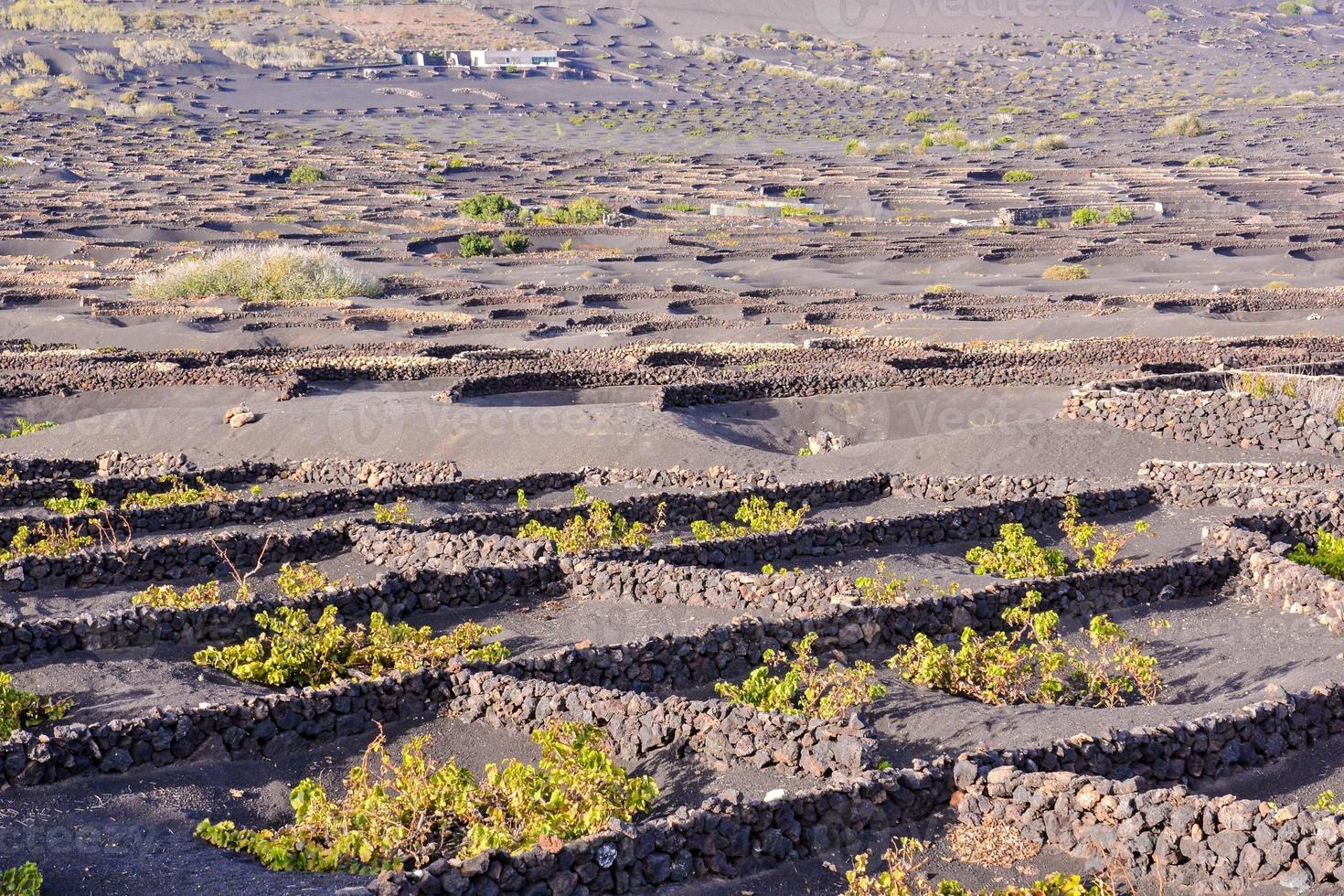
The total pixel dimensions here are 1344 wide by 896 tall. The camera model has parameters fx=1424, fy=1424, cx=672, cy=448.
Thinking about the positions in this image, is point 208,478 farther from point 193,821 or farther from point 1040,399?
point 1040,399

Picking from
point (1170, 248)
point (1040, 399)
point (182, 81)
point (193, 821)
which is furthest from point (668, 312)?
point (182, 81)

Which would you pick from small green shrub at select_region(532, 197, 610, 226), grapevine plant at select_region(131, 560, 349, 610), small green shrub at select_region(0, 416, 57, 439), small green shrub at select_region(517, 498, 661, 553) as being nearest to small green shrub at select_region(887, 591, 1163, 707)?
small green shrub at select_region(517, 498, 661, 553)

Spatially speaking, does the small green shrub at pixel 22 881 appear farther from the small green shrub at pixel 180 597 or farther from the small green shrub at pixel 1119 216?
the small green shrub at pixel 1119 216

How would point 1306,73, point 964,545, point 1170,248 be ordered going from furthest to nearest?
point 1306,73 < point 1170,248 < point 964,545

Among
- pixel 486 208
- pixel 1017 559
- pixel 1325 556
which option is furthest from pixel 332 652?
pixel 486 208

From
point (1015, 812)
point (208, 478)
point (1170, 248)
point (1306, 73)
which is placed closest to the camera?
point (1015, 812)

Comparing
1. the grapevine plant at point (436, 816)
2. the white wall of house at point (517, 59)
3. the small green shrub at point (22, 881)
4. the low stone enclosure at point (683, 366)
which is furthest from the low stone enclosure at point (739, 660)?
the white wall of house at point (517, 59)

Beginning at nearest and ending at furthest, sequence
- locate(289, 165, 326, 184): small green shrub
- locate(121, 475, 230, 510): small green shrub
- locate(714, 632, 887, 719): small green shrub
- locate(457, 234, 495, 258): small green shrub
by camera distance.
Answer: locate(714, 632, 887, 719): small green shrub, locate(121, 475, 230, 510): small green shrub, locate(457, 234, 495, 258): small green shrub, locate(289, 165, 326, 184): small green shrub

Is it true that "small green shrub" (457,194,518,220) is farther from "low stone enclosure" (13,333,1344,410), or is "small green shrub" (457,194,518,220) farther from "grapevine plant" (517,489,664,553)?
"grapevine plant" (517,489,664,553)
